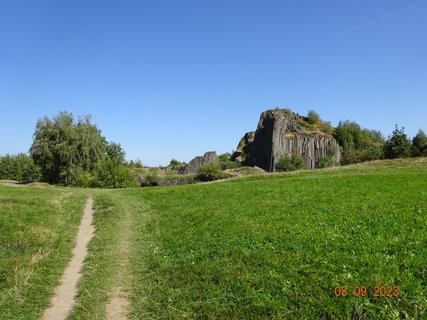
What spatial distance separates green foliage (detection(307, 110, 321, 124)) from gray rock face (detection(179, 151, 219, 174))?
4814 cm

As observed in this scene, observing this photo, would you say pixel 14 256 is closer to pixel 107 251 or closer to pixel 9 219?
pixel 107 251

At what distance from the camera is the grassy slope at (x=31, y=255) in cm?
681

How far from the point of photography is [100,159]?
5419 centimetres

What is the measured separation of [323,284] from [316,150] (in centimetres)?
10719

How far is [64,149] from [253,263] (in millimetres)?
50345

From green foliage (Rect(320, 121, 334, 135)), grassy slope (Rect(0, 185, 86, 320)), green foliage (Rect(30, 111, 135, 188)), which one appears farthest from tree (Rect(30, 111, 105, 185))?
green foliage (Rect(320, 121, 334, 135))

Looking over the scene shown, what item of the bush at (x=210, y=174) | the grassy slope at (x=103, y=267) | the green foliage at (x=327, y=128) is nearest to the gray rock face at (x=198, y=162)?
the bush at (x=210, y=174)

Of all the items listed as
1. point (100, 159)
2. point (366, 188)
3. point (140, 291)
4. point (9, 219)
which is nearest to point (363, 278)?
point (140, 291)

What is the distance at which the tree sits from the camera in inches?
1998

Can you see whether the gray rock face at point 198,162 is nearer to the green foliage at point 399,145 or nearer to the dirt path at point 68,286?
the green foliage at point 399,145

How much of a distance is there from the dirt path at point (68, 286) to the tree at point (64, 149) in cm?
4229

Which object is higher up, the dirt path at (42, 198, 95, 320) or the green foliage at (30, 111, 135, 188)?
the green foliage at (30, 111, 135, 188)
